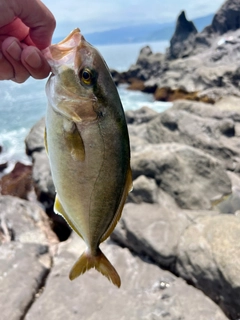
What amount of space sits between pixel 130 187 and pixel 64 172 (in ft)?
1.26

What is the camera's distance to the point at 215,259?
4430mm

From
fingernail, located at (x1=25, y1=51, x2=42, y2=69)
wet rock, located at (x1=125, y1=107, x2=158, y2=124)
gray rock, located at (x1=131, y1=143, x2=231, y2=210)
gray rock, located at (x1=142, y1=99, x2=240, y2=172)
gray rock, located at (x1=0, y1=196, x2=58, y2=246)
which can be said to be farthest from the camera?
wet rock, located at (x1=125, y1=107, x2=158, y2=124)

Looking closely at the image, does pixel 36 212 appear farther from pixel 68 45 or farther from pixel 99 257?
pixel 68 45

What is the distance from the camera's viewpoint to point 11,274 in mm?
4730

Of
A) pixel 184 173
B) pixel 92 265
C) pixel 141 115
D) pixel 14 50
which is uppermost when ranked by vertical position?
pixel 14 50

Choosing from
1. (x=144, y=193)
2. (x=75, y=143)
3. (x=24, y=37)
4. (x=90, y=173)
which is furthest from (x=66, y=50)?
(x=144, y=193)

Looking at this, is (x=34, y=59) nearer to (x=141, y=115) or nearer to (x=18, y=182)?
(x=18, y=182)

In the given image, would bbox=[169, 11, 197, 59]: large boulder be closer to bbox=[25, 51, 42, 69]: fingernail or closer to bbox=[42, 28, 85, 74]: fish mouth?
bbox=[25, 51, 42, 69]: fingernail

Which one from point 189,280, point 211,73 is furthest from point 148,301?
point 211,73

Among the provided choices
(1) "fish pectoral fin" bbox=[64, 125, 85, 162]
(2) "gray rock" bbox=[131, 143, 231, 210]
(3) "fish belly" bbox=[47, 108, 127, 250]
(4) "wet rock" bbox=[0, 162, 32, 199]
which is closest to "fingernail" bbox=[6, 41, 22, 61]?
(3) "fish belly" bbox=[47, 108, 127, 250]

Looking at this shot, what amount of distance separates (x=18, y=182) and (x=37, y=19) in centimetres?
871

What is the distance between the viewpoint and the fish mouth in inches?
68.0

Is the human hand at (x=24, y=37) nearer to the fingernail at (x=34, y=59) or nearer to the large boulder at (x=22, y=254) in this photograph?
the fingernail at (x=34, y=59)

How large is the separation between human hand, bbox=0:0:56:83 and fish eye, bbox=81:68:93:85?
1.54ft
